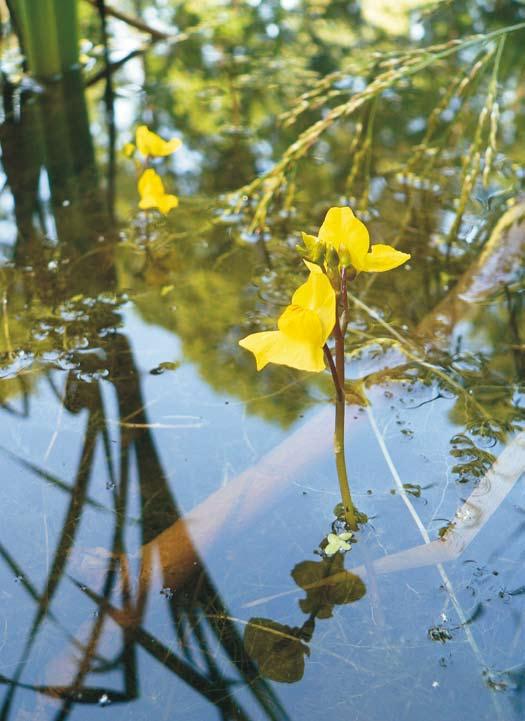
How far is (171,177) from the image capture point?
2.60 metres

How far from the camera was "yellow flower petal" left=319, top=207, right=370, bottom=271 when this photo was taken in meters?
1.10

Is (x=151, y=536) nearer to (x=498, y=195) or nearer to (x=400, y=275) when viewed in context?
(x=400, y=275)

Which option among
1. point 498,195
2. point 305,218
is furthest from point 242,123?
point 498,195

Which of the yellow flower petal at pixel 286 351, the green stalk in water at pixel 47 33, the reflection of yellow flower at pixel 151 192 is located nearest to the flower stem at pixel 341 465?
the yellow flower petal at pixel 286 351

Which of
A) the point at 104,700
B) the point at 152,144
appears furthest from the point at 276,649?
the point at 152,144

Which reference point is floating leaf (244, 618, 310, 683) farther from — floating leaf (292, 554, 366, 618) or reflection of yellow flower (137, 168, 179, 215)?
reflection of yellow flower (137, 168, 179, 215)

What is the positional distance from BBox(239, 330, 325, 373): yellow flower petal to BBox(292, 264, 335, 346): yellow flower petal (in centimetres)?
3

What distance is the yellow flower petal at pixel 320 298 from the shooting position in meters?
1.11

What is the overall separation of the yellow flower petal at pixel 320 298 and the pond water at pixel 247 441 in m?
0.39

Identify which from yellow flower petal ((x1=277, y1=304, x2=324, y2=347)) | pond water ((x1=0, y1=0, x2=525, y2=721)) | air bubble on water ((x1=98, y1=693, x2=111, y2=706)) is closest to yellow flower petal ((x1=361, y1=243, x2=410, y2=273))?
yellow flower petal ((x1=277, y1=304, x2=324, y2=347))

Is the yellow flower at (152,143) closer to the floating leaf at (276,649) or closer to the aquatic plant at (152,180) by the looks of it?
the aquatic plant at (152,180)

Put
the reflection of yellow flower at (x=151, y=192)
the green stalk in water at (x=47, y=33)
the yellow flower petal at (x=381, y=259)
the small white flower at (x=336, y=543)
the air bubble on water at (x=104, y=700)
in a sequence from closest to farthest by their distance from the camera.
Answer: the air bubble on water at (x=104, y=700) → the yellow flower petal at (x=381, y=259) → the small white flower at (x=336, y=543) → the reflection of yellow flower at (x=151, y=192) → the green stalk in water at (x=47, y=33)

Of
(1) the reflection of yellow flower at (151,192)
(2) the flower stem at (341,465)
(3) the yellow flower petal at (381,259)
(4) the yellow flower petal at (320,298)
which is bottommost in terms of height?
(2) the flower stem at (341,465)

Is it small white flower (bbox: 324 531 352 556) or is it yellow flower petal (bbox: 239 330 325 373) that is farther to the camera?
small white flower (bbox: 324 531 352 556)
